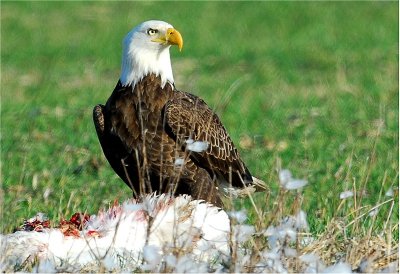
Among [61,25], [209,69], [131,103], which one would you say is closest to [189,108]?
[131,103]

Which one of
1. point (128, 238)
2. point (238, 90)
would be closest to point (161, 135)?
point (128, 238)

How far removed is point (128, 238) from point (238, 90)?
8.01 meters

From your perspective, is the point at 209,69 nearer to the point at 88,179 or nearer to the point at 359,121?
the point at 359,121

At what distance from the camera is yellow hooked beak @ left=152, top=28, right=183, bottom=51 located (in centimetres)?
660

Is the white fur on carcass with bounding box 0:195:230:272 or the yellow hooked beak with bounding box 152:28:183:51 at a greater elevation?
the yellow hooked beak with bounding box 152:28:183:51

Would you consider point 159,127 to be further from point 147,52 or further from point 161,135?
point 147,52

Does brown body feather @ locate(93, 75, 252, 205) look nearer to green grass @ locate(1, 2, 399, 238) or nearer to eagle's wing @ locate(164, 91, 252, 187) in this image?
eagle's wing @ locate(164, 91, 252, 187)

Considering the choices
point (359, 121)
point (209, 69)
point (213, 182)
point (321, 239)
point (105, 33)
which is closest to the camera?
point (321, 239)

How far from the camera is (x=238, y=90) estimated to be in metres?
13.2

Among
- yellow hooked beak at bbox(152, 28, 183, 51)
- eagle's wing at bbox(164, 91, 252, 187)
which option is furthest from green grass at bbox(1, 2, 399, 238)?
yellow hooked beak at bbox(152, 28, 183, 51)

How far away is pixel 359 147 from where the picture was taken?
9680mm

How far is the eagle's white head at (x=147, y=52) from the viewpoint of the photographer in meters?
6.69

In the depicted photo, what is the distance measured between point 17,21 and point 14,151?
1083 centimetres

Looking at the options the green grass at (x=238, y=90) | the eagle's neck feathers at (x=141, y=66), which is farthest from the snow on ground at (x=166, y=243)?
the eagle's neck feathers at (x=141, y=66)
